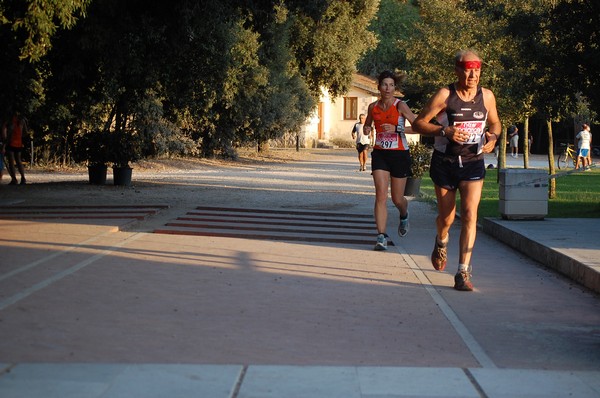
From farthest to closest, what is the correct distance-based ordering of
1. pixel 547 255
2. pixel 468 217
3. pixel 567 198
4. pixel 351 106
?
pixel 351 106
pixel 567 198
pixel 547 255
pixel 468 217

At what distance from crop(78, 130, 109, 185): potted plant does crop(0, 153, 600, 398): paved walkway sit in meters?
9.39

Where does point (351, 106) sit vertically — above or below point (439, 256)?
above

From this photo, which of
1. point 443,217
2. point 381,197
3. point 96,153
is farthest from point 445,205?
point 96,153

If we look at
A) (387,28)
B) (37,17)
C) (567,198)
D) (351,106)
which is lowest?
(567,198)

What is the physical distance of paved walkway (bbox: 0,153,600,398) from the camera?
232 inches

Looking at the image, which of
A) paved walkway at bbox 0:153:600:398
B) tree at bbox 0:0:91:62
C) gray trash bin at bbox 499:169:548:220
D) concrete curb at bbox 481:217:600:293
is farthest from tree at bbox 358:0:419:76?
paved walkway at bbox 0:153:600:398

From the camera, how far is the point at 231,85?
33750 millimetres

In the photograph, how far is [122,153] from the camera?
79.0 feet

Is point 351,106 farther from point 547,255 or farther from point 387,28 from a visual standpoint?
point 547,255

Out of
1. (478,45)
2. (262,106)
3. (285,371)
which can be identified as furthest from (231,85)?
(285,371)

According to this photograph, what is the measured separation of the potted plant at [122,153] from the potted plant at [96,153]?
184mm

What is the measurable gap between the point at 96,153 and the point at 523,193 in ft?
40.0

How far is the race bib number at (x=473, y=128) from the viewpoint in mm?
9508

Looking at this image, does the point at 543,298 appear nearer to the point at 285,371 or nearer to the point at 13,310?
the point at 285,371
